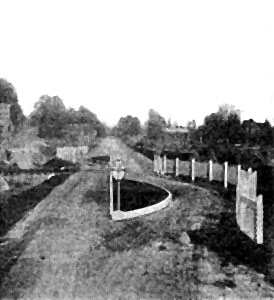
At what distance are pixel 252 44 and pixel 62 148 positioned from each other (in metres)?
1.26

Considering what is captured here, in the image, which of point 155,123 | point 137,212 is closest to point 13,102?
point 155,123

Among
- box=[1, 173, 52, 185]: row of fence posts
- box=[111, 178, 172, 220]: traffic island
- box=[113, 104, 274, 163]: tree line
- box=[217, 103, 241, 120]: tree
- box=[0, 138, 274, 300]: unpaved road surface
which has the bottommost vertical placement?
box=[0, 138, 274, 300]: unpaved road surface

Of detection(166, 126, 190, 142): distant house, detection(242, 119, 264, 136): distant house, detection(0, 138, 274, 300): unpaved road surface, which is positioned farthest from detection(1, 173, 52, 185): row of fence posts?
detection(242, 119, 264, 136): distant house

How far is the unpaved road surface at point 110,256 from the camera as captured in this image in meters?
1.54

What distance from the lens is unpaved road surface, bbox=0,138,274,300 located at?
1.54 metres

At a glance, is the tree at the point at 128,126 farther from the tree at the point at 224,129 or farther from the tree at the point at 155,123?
the tree at the point at 224,129

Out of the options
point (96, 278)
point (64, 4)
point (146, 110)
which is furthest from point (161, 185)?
point (64, 4)

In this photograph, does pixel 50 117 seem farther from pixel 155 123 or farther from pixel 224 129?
pixel 224 129

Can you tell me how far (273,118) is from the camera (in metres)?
1.97

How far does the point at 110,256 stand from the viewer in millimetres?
1674

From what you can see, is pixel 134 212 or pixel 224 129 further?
pixel 224 129

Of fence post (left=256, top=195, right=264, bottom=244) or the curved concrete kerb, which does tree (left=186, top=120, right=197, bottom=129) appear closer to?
the curved concrete kerb

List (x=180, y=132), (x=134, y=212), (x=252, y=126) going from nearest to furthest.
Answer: (x=134, y=212), (x=252, y=126), (x=180, y=132)

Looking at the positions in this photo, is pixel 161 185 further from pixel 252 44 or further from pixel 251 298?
Result: pixel 252 44
